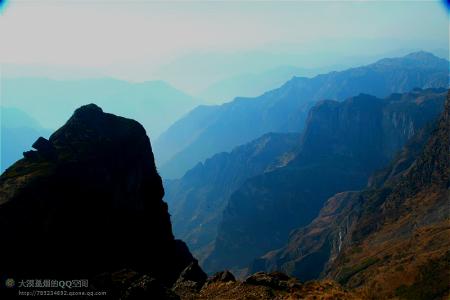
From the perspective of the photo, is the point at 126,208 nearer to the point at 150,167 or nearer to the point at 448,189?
the point at 150,167

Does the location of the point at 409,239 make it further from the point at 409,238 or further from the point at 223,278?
the point at 223,278

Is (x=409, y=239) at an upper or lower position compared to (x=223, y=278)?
lower

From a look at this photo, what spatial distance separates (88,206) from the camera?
5978 centimetres

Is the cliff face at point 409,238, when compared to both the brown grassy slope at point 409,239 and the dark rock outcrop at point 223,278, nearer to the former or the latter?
the brown grassy slope at point 409,239

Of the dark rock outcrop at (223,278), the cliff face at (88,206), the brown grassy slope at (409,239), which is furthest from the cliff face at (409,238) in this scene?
the cliff face at (88,206)

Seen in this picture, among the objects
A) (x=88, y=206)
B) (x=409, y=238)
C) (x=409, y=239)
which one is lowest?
(x=409, y=238)

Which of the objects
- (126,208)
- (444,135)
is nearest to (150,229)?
(126,208)

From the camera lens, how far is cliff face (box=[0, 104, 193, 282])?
169ft

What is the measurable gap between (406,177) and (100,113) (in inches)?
5662

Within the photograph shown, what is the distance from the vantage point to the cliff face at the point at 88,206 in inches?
2032

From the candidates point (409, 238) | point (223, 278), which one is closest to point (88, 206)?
point (223, 278)

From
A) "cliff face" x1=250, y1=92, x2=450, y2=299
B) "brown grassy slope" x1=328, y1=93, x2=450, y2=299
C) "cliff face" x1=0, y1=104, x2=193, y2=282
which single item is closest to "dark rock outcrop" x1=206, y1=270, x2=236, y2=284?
"cliff face" x1=250, y1=92, x2=450, y2=299

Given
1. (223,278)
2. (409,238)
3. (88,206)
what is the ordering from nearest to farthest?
(223,278) < (88,206) < (409,238)

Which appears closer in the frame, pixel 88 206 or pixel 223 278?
pixel 223 278
